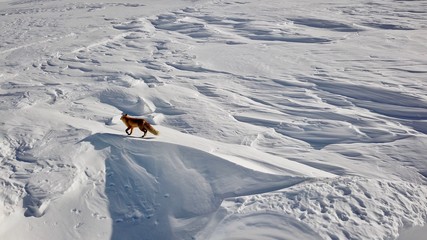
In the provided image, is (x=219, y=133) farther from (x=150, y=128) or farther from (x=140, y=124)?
(x=140, y=124)

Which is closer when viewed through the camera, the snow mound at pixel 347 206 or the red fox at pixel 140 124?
the snow mound at pixel 347 206

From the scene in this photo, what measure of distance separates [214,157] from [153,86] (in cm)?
298

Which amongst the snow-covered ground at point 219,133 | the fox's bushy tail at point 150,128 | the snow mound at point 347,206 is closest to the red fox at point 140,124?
the fox's bushy tail at point 150,128

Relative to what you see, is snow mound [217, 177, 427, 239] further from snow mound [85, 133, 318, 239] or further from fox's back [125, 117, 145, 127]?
fox's back [125, 117, 145, 127]

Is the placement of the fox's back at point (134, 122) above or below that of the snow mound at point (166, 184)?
above

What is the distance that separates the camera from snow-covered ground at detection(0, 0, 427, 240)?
9.60ft

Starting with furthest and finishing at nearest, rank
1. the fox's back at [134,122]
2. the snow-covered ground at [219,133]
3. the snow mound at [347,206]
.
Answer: the fox's back at [134,122]
the snow-covered ground at [219,133]
the snow mound at [347,206]

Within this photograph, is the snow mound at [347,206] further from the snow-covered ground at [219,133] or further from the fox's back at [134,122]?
the fox's back at [134,122]

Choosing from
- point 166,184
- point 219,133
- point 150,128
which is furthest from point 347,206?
point 150,128

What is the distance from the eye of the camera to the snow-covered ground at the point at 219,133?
2926 mm

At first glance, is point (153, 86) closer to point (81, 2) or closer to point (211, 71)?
point (211, 71)

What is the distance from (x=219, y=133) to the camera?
15.1 feet

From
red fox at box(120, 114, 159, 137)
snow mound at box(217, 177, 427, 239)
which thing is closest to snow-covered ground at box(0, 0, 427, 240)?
snow mound at box(217, 177, 427, 239)

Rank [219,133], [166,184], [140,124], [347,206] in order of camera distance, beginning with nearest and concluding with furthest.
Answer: [347,206] → [166,184] → [140,124] → [219,133]
